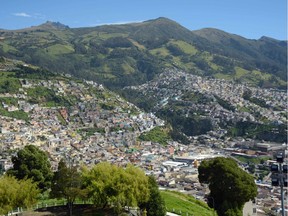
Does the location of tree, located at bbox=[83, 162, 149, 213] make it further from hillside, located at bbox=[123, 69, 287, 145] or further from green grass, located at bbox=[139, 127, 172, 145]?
hillside, located at bbox=[123, 69, 287, 145]

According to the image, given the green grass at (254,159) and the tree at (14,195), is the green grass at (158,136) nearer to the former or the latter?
the green grass at (254,159)

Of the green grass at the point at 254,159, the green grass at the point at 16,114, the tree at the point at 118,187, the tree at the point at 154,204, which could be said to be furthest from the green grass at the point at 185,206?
the green grass at the point at 16,114

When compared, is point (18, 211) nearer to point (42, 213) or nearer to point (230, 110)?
point (42, 213)

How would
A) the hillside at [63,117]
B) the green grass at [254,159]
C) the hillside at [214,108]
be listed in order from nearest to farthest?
the hillside at [63,117] < the green grass at [254,159] < the hillside at [214,108]

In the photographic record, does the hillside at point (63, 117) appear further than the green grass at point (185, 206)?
Yes

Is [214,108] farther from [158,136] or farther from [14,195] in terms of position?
[14,195]

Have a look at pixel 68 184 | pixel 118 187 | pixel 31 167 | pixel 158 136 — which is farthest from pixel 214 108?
pixel 68 184

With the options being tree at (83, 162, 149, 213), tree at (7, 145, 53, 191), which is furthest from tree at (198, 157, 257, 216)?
tree at (7, 145, 53, 191)
